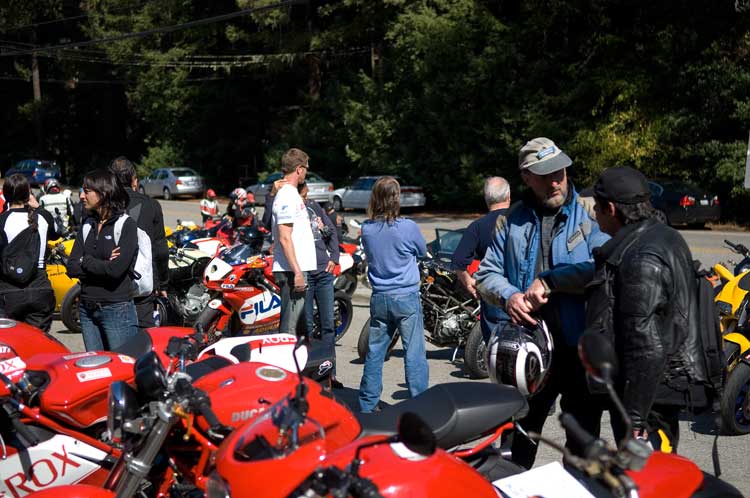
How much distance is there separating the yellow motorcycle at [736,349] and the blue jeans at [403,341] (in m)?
2.08

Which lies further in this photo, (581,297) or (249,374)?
(581,297)

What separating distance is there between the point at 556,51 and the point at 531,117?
301 centimetres

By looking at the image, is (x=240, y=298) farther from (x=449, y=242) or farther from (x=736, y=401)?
(x=736, y=401)

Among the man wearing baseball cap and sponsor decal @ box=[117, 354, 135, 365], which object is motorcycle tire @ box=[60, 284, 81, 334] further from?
the man wearing baseball cap

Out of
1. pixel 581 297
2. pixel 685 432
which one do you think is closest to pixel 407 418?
pixel 581 297

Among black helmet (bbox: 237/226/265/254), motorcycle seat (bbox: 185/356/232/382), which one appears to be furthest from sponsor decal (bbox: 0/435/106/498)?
black helmet (bbox: 237/226/265/254)

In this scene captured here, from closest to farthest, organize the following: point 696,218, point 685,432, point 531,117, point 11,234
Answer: point 685,432
point 11,234
point 696,218
point 531,117

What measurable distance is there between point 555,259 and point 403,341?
2.23 metres

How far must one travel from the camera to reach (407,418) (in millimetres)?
2385

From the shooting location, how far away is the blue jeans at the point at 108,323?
18.3 ft

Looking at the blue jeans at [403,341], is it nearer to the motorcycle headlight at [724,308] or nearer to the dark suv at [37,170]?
the motorcycle headlight at [724,308]

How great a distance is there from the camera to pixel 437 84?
95.7 ft

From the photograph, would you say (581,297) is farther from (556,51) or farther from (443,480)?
(556,51)

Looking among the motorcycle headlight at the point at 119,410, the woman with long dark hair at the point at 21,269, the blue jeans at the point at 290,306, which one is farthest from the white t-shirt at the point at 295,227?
the motorcycle headlight at the point at 119,410
